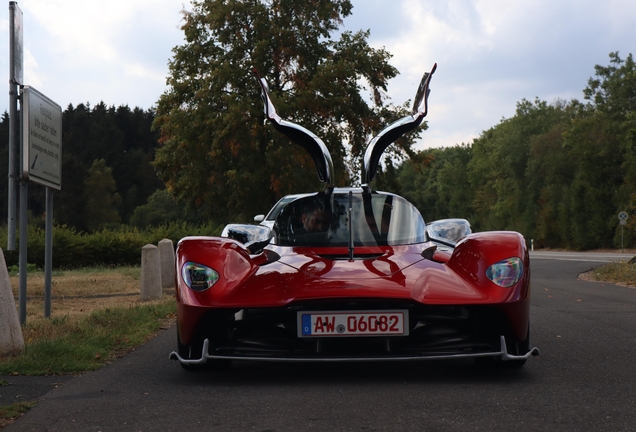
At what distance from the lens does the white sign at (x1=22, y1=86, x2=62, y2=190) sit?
28.3 feet

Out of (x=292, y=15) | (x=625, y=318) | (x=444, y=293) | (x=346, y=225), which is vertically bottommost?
(x=625, y=318)

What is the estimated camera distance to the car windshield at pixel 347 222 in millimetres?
5945

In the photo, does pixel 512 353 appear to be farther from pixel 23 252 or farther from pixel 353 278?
pixel 23 252

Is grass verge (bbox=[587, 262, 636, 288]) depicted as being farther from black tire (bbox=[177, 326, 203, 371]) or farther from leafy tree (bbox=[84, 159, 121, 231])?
leafy tree (bbox=[84, 159, 121, 231])

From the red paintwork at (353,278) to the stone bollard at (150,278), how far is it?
7.68 metres

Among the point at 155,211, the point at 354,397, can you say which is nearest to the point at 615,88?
the point at 155,211

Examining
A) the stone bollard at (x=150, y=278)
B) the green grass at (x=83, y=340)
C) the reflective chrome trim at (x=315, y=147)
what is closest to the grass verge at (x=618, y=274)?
the stone bollard at (x=150, y=278)

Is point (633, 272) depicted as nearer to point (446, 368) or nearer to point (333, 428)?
point (446, 368)

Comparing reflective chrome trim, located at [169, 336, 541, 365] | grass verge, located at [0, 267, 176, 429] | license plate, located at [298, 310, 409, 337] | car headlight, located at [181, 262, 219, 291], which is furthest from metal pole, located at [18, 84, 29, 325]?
license plate, located at [298, 310, 409, 337]

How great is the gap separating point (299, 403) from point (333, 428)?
64cm

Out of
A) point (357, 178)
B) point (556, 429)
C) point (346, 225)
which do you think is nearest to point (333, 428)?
point (556, 429)

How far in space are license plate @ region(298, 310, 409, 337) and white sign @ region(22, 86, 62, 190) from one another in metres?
4.80

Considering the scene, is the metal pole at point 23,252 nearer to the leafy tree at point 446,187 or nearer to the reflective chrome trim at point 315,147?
the reflective chrome trim at point 315,147

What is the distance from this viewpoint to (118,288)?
16281mm
